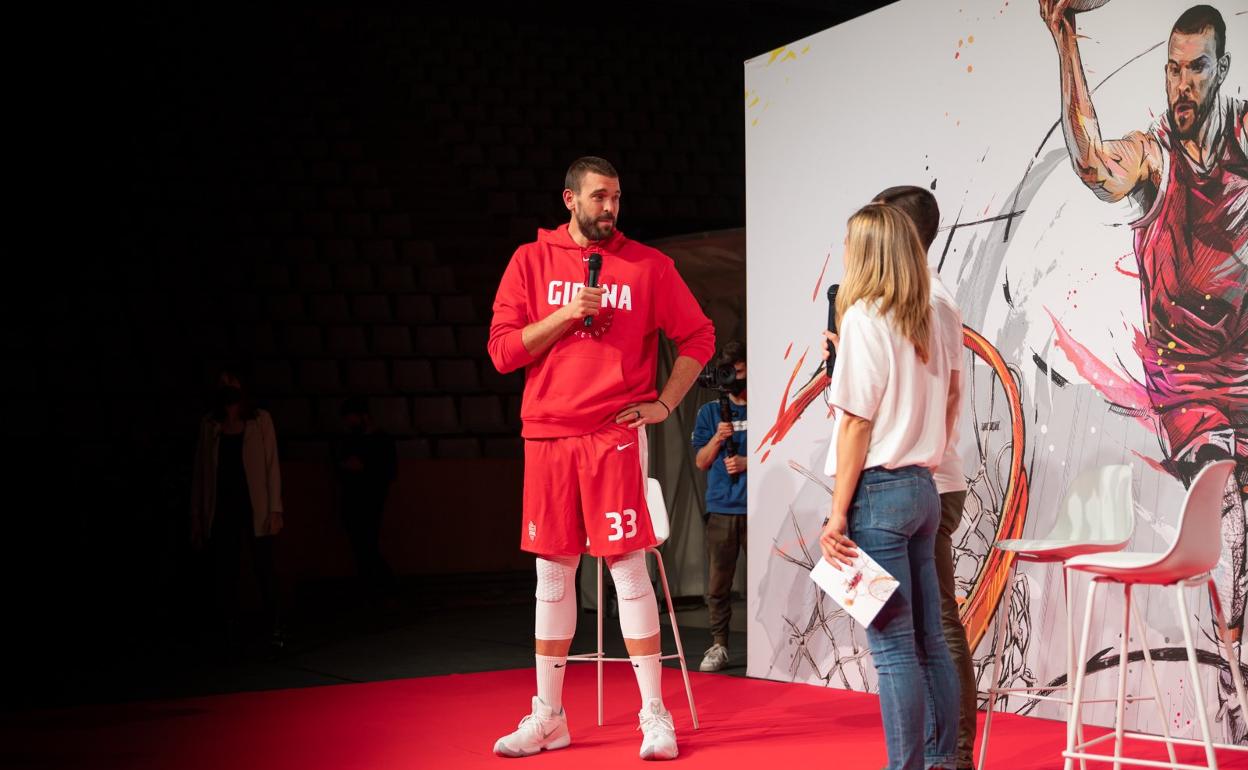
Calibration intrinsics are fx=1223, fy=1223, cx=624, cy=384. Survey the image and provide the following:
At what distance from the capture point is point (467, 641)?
20.8 feet

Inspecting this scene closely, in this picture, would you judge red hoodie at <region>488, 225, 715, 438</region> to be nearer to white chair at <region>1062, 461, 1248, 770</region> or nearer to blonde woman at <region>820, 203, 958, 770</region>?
blonde woman at <region>820, 203, 958, 770</region>

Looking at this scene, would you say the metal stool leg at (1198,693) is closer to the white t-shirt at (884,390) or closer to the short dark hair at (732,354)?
the white t-shirt at (884,390)

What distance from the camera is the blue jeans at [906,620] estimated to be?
96.4 inches

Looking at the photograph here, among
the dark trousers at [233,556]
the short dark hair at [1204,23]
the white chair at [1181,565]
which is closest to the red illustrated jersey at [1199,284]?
the short dark hair at [1204,23]

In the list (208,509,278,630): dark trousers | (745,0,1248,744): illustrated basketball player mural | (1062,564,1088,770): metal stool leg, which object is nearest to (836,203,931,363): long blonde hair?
(1062,564,1088,770): metal stool leg

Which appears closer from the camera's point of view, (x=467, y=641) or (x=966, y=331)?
(x=966, y=331)

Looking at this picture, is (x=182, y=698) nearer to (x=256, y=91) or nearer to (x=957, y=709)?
(x=957, y=709)

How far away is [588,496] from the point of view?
354 centimetres

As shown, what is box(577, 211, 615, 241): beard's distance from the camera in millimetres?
3629

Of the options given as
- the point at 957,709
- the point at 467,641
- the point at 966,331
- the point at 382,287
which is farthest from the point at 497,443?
the point at 957,709

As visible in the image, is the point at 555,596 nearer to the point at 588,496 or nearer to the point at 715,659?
the point at 588,496

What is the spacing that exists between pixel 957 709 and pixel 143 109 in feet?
31.2

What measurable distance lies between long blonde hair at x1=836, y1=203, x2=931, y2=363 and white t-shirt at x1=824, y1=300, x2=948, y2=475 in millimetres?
24

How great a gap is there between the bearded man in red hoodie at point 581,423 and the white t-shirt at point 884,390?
42.4 inches
